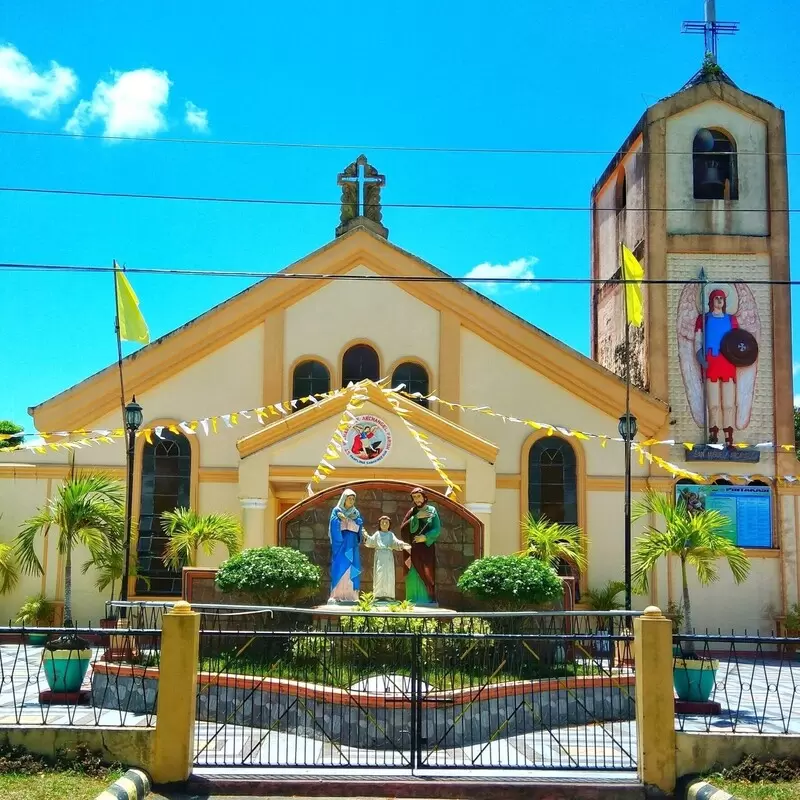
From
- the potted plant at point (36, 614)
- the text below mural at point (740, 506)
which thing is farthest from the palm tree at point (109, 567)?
the text below mural at point (740, 506)

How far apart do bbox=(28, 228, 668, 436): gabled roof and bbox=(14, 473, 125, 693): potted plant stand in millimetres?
1772

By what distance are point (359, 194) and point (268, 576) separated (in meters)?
11.3

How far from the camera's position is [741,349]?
2338 centimetres

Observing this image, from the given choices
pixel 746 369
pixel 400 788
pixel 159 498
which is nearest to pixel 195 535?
pixel 159 498

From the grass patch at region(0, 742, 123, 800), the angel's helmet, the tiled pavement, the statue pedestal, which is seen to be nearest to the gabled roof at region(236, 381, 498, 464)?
the statue pedestal

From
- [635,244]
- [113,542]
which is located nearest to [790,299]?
[635,244]

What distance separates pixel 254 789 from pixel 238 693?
3.21 meters

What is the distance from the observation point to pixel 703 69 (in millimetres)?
25203

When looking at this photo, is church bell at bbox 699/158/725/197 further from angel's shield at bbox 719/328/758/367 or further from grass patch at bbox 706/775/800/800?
grass patch at bbox 706/775/800/800

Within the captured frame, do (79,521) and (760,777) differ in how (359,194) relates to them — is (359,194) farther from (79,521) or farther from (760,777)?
(760,777)

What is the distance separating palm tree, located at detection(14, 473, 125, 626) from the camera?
1806 cm

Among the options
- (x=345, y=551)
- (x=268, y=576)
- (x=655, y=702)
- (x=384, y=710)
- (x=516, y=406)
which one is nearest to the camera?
(x=655, y=702)

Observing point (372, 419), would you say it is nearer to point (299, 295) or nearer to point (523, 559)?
point (299, 295)

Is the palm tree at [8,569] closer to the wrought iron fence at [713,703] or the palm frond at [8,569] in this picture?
the palm frond at [8,569]
